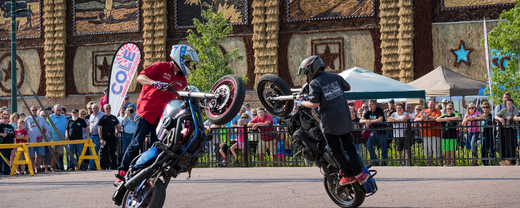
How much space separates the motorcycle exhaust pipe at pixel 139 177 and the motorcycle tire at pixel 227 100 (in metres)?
0.93

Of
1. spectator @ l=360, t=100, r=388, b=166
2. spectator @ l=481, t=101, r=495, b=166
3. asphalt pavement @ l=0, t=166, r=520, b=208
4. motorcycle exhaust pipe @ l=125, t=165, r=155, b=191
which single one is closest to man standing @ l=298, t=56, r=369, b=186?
asphalt pavement @ l=0, t=166, r=520, b=208

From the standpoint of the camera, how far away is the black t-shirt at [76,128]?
14.9 metres

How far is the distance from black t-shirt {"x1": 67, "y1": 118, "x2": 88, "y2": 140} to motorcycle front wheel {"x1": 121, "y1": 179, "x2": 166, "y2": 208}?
1021 centimetres

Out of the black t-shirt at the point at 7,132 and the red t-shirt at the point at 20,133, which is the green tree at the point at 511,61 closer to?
the red t-shirt at the point at 20,133

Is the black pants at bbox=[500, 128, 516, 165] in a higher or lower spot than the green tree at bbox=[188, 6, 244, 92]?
lower

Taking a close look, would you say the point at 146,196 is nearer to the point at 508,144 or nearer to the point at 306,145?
the point at 306,145

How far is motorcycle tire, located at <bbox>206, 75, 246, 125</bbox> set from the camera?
18.3 ft

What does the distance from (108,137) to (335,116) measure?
32.6ft

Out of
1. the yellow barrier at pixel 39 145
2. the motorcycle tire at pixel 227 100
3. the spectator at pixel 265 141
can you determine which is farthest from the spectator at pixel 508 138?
the yellow barrier at pixel 39 145

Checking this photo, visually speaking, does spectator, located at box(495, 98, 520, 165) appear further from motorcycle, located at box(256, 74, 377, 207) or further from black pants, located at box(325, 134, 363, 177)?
black pants, located at box(325, 134, 363, 177)

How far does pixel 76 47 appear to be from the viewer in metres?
27.2

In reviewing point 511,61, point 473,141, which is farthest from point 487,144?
point 511,61

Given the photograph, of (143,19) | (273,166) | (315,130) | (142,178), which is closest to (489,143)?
(273,166)

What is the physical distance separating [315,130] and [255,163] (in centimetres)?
756
